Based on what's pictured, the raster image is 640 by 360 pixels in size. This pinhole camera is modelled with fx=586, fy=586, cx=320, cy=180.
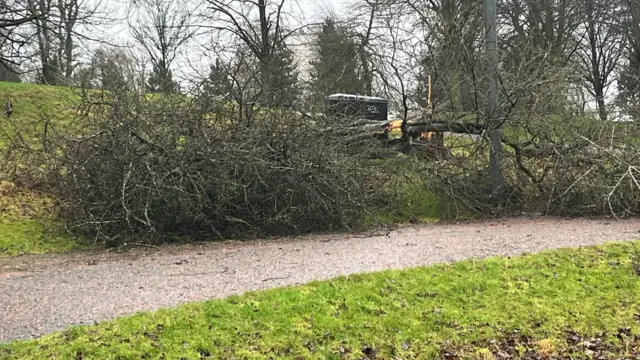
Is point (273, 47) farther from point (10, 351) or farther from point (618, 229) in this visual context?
point (10, 351)

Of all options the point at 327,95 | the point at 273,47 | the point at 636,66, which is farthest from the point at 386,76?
the point at 636,66

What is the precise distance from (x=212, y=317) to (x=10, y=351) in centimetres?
142

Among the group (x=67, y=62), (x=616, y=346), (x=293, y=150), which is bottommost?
(x=616, y=346)

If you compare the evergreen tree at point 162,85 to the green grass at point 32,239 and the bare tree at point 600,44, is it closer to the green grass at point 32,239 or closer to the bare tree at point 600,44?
the green grass at point 32,239

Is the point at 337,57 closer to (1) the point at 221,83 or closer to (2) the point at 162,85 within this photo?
(1) the point at 221,83

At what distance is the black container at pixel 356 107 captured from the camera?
10.9m

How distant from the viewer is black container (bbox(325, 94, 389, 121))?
10891mm

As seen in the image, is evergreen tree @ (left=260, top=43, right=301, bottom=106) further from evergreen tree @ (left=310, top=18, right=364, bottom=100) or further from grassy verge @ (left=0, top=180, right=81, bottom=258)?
grassy verge @ (left=0, top=180, right=81, bottom=258)

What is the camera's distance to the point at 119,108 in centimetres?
909

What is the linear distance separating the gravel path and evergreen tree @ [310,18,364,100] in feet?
21.8

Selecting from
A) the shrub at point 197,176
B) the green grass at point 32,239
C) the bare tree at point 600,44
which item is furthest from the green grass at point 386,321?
the bare tree at point 600,44

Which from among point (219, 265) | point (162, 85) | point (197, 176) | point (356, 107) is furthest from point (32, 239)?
point (356, 107)

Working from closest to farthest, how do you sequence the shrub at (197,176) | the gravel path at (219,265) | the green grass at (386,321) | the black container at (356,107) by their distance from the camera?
the green grass at (386,321) < the gravel path at (219,265) < the shrub at (197,176) < the black container at (356,107)

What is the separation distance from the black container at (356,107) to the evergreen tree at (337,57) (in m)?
1.87
